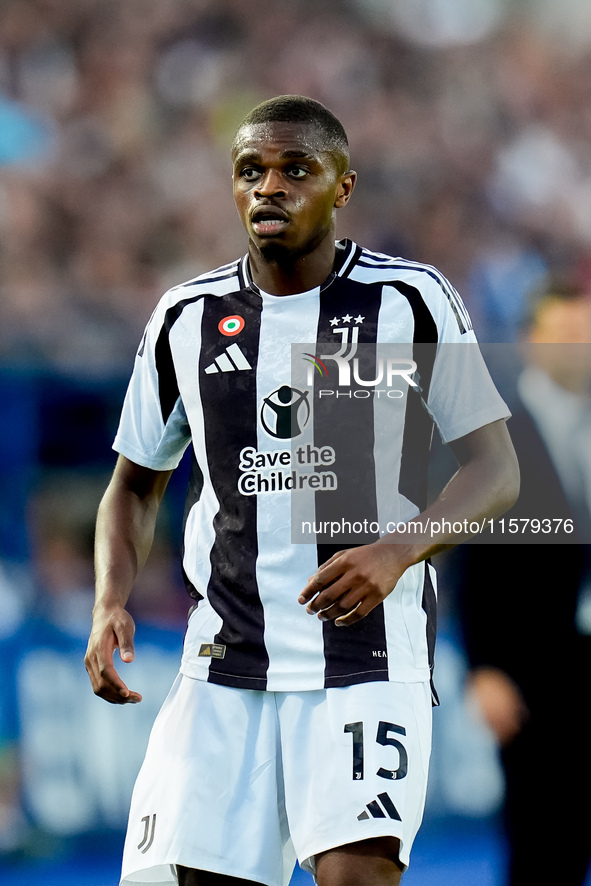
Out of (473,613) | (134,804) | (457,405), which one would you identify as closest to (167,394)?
(457,405)

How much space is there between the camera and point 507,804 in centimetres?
324

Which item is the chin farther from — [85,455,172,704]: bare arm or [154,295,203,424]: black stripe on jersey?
[85,455,172,704]: bare arm

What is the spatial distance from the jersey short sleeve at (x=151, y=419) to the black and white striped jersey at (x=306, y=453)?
7 centimetres

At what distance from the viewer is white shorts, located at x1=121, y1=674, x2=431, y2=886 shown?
5.99 ft

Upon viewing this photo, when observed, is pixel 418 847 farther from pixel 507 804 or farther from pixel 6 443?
pixel 6 443

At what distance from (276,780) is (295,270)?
3.25ft

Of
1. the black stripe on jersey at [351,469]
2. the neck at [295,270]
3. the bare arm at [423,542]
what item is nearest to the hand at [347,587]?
the bare arm at [423,542]

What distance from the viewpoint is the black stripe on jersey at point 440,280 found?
2.11 m

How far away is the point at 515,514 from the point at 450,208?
1.27 metres

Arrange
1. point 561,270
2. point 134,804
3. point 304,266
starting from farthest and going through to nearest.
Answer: point 561,270, point 304,266, point 134,804

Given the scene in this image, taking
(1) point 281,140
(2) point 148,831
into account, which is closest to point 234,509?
(2) point 148,831

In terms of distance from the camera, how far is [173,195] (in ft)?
13.5

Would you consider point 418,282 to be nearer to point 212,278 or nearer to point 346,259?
point 346,259

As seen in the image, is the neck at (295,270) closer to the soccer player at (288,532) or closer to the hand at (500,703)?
the soccer player at (288,532)
